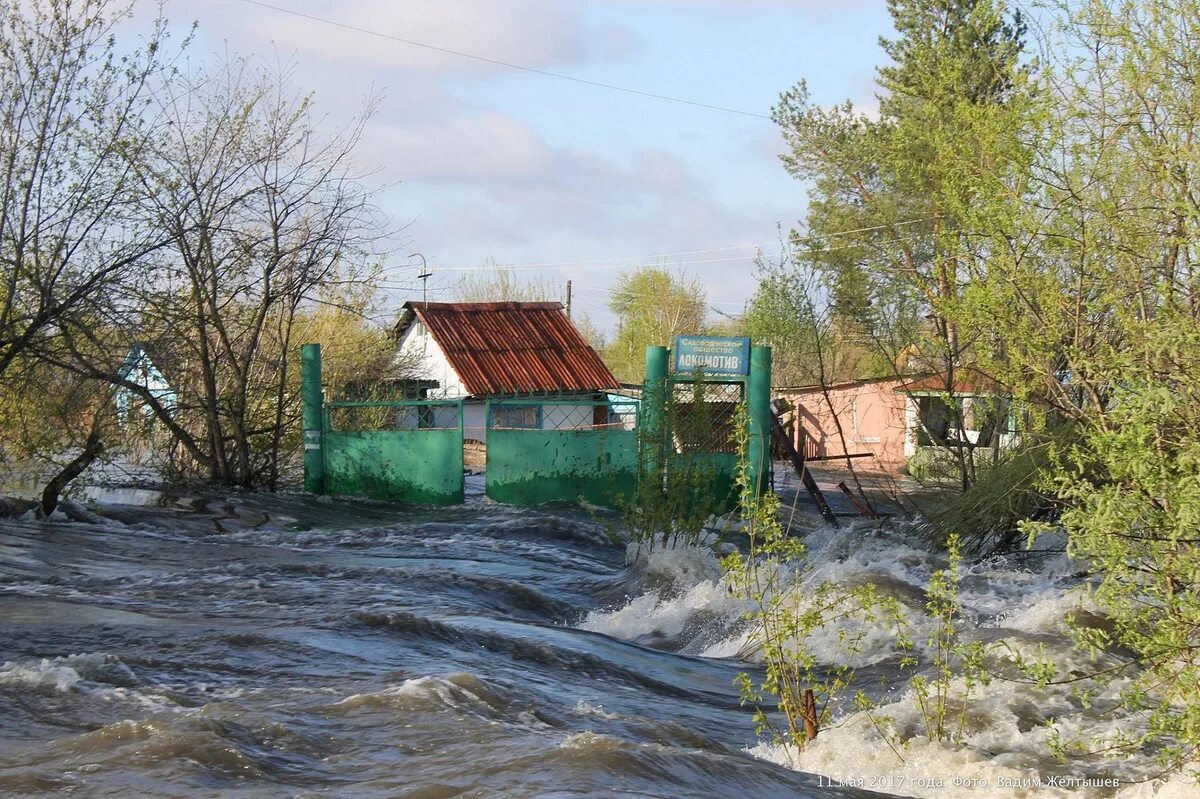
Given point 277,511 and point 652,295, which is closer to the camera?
point 277,511

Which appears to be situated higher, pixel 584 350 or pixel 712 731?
pixel 584 350

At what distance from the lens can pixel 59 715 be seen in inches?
236

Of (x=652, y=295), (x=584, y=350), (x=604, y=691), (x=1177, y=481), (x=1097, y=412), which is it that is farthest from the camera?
(x=652, y=295)

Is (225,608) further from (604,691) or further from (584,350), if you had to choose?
(584,350)

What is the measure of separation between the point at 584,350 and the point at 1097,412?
31.0 m

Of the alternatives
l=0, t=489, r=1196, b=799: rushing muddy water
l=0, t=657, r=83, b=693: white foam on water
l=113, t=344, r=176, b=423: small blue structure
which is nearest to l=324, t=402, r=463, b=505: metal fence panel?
l=113, t=344, r=176, b=423: small blue structure

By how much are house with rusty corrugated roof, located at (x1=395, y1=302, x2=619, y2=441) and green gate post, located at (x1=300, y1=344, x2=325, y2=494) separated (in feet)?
47.7

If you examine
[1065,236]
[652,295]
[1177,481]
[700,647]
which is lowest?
[700,647]

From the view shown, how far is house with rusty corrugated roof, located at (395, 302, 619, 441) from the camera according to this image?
3453 cm

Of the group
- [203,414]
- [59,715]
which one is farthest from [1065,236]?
[203,414]

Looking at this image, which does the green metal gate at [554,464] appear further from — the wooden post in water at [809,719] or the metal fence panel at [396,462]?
the wooden post in water at [809,719]

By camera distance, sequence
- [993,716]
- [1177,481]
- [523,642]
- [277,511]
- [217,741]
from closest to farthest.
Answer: [1177,481] → [217,741] → [993,716] → [523,642] → [277,511]

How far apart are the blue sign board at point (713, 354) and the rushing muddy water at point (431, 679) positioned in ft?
11.6

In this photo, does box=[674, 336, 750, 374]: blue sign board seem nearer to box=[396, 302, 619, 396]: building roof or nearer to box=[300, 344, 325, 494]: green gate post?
box=[300, 344, 325, 494]: green gate post
